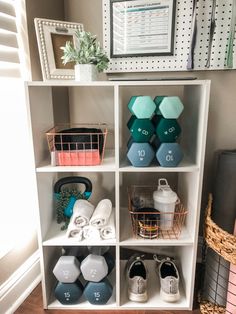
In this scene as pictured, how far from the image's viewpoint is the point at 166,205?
119cm

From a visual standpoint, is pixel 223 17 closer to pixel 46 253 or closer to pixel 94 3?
A: pixel 94 3

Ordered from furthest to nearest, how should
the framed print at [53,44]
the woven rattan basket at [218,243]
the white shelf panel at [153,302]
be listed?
the white shelf panel at [153,302] → the framed print at [53,44] → the woven rattan basket at [218,243]

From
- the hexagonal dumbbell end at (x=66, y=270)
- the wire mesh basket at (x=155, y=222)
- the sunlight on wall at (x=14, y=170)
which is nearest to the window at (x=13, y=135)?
the sunlight on wall at (x=14, y=170)

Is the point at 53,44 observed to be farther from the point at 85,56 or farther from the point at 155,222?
the point at 155,222

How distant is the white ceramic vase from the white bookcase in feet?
0.25

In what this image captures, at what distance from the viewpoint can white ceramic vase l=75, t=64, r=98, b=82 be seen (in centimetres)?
106

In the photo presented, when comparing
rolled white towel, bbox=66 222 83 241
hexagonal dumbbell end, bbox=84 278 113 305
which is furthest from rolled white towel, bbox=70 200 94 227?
hexagonal dumbbell end, bbox=84 278 113 305

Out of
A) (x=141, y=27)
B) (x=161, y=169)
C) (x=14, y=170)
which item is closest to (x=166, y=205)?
(x=161, y=169)

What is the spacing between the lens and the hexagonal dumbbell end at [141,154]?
1066 millimetres

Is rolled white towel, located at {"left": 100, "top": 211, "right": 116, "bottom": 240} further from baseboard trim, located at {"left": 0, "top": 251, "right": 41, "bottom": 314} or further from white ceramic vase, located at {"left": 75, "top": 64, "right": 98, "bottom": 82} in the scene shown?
white ceramic vase, located at {"left": 75, "top": 64, "right": 98, "bottom": 82}

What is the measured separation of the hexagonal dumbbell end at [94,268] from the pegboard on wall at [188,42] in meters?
1.02

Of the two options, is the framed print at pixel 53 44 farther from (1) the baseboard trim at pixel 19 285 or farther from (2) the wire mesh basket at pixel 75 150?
(1) the baseboard trim at pixel 19 285

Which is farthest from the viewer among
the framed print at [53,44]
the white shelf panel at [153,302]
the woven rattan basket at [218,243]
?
the white shelf panel at [153,302]

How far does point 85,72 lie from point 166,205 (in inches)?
28.8
